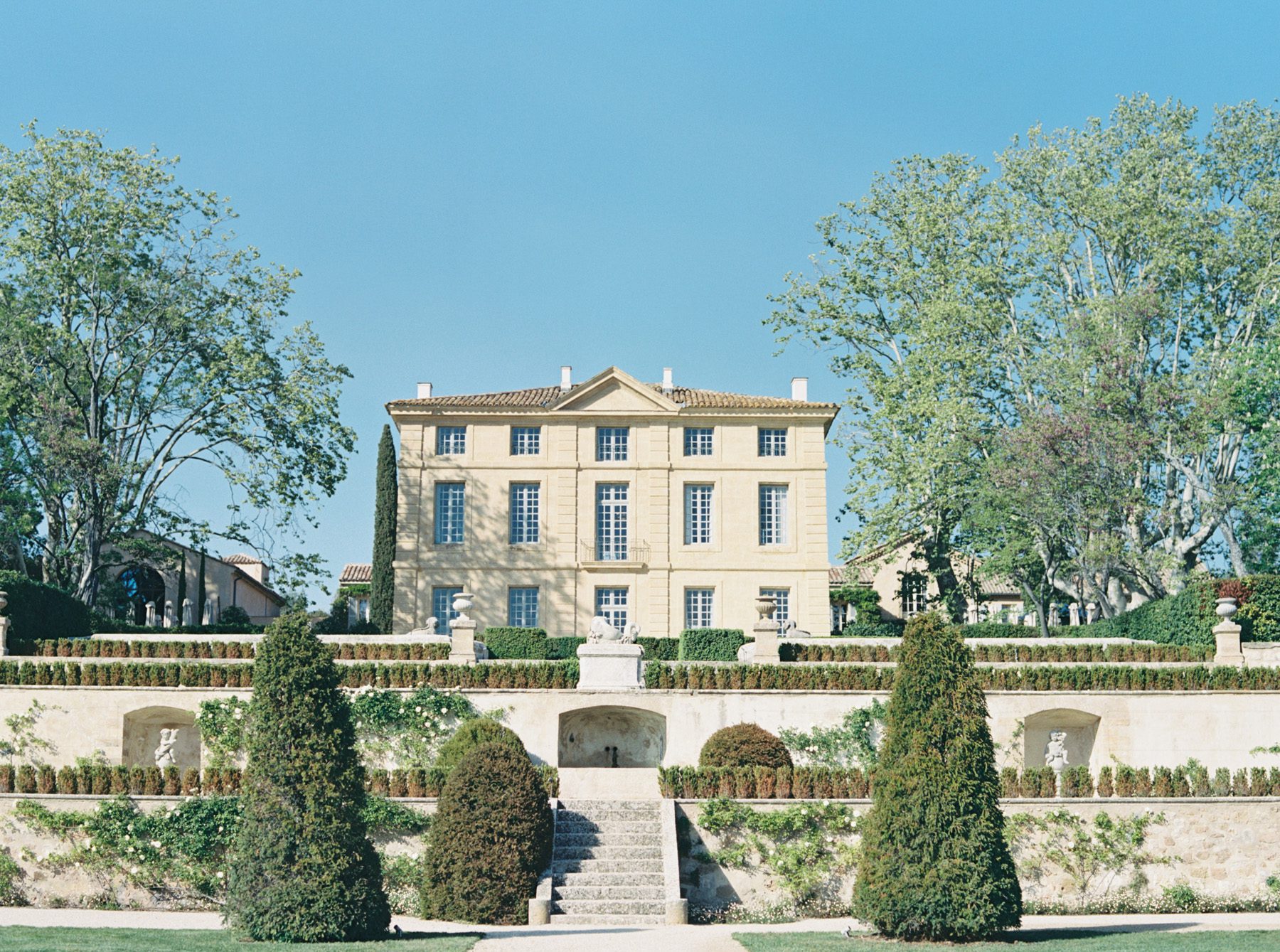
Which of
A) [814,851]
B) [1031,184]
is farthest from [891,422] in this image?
[814,851]

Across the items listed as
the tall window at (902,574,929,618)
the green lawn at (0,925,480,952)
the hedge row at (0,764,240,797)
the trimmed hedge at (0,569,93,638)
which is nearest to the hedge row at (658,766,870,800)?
the green lawn at (0,925,480,952)

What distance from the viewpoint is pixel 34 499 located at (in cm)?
3419

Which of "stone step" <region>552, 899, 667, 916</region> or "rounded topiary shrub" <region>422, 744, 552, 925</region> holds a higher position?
"rounded topiary shrub" <region>422, 744, 552, 925</region>

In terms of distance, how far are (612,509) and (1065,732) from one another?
15929 millimetres

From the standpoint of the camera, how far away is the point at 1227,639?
2931cm

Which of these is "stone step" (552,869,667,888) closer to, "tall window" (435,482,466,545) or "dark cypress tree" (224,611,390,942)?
"dark cypress tree" (224,611,390,942)

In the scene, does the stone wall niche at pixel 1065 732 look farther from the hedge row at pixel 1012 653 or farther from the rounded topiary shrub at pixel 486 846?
the rounded topiary shrub at pixel 486 846

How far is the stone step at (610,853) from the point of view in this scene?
20203 millimetres

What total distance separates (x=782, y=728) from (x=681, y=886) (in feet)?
25.1

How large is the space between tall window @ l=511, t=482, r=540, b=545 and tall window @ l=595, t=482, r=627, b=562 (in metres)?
1.64

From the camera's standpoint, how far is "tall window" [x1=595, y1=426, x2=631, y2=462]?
40812mm

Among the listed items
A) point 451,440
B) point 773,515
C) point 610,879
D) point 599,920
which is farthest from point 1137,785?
point 451,440

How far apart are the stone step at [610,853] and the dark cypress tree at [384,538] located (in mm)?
19989

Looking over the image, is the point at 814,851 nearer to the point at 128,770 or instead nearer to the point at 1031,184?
the point at 128,770
